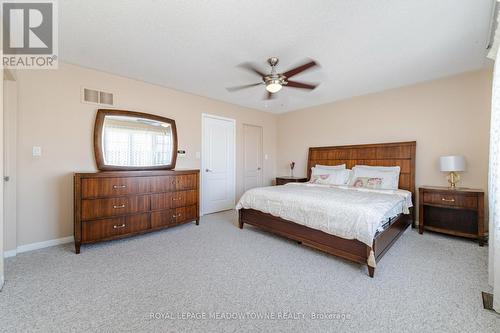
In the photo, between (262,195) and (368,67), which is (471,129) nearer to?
(368,67)

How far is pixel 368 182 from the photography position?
379 cm

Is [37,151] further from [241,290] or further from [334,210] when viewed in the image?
[334,210]

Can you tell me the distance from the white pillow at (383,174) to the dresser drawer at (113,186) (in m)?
3.70

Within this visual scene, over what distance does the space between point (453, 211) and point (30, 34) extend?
613 cm

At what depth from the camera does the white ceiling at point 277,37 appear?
1.94 metres

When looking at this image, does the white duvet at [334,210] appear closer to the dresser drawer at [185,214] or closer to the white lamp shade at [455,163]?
the white lamp shade at [455,163]

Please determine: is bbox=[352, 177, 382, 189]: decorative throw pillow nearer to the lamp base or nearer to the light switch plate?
the lamp base

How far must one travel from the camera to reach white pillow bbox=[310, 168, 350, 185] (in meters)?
4.16

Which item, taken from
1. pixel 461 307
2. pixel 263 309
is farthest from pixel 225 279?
pixel 461 307

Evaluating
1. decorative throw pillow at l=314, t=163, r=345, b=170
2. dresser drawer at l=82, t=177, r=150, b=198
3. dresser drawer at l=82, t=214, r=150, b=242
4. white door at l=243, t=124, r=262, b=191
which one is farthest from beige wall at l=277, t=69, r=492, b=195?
dresser drawer at l=82, t=214, r=150, b=242

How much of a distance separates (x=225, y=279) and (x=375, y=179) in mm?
3104

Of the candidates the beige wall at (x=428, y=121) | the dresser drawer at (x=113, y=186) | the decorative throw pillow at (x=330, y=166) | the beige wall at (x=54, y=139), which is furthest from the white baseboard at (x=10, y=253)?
the beige wall at (x=428, y=121)

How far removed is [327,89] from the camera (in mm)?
4039

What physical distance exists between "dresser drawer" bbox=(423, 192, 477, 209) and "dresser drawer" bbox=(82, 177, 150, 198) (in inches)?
170
